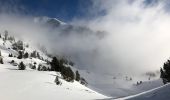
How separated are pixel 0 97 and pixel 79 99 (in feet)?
44.3

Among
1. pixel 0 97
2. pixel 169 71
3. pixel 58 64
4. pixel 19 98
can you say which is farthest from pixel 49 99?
pixel 58 64

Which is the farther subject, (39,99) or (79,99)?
(79,99)

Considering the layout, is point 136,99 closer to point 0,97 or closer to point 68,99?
point 68,99

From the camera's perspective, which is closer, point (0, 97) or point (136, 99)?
point (136, 99)

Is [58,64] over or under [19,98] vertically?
over

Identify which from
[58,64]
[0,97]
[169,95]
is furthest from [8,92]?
[58,64]

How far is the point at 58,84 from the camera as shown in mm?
71875

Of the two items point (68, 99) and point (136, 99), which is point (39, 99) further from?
point (136, 99)

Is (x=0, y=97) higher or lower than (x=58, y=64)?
lower

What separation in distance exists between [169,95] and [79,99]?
67.6 ft

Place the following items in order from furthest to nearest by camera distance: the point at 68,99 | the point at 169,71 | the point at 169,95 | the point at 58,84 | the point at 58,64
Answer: the point at 58,64 → the point at 169,71 → the point at 58,84 → the point at 68,99 → the point at 169,95

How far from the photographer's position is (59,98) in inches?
1917

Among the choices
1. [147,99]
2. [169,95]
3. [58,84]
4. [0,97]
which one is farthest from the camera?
[58,84]

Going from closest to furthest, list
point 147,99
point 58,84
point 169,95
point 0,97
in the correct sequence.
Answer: point 169,95
point 147,99
point 0,97
point 58,84
